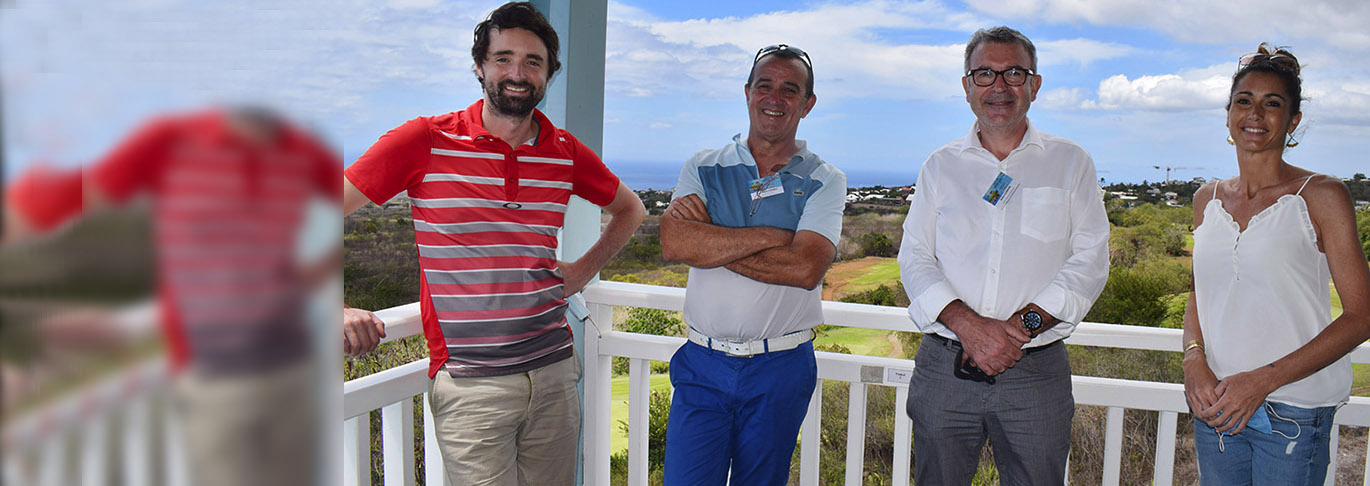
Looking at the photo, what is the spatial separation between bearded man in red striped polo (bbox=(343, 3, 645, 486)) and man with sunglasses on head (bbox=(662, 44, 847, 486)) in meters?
0.40

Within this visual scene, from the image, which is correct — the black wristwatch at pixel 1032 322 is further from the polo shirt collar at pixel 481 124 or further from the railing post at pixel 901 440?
the polo shirt collar at pixel 481 124

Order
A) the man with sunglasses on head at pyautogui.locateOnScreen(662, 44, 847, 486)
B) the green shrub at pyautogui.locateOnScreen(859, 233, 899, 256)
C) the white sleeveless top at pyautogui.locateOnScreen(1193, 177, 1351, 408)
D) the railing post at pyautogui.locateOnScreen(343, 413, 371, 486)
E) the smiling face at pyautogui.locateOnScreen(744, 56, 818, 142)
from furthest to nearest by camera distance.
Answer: the green shrub at pyautogui.locateOnScreen(859, 233, 899, 256) < the smiling face at pyautogui.locateOnScreen(744, 56, 818, 142) < the man with sunglasses on head at pyautogui.locateOnScreen(662, 44, 847, 486) < the railing post at pyautogui.locateOnScreen(343, 413, 371, 486) < the white sleeveless top at pyautogui.locateOnScreen(1193, 177, 1351, 408)

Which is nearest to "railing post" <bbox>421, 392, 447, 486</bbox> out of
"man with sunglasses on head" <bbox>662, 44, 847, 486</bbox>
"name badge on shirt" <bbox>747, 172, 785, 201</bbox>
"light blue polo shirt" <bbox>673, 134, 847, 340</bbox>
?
"man with sunglasses on head" <bbox>662, 44, 847, 486</bbox>

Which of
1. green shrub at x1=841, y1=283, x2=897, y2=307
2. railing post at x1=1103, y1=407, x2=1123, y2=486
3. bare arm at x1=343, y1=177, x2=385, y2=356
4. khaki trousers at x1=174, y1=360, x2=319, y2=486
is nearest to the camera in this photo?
khaki trousers at x1=174, y1=360, x2=319, y2=486

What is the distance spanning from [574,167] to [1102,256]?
4.75 feet

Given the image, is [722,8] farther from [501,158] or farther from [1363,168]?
[501,158]

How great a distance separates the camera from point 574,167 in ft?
7.52

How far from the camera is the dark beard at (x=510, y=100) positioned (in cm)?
208

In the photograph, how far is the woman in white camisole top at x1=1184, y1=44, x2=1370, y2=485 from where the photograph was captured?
1.96 meters

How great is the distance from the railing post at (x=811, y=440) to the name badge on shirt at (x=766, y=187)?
28.3 inches

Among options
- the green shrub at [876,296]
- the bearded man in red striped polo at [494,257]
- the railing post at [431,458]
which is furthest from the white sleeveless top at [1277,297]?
the green shrub at [876,296]

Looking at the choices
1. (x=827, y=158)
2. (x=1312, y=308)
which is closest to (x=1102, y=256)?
(x=1312, y=308)

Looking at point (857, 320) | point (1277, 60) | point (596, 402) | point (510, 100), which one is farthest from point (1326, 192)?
point (596, 402)

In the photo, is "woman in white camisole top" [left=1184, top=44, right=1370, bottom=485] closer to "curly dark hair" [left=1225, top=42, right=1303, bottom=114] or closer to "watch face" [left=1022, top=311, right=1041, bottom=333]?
"curly dark hair" [left=1225, top=42, right=1303, bottom=114]
